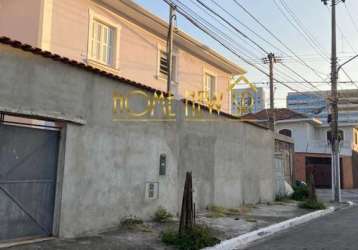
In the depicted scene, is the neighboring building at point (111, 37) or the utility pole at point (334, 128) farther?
the utility pole at point (334, 128)

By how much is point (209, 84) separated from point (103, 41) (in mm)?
8194

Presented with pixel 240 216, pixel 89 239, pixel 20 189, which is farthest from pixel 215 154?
pixel 20 189

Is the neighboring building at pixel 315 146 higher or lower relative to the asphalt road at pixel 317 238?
higher

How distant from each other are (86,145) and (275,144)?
43.7ft

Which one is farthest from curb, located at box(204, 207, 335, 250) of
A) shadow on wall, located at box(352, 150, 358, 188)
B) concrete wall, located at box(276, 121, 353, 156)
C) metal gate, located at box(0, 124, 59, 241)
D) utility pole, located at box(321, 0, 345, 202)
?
shadow on wall, located at box(352, 150, 358, 188)

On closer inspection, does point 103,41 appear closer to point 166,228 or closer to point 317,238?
point 166,228

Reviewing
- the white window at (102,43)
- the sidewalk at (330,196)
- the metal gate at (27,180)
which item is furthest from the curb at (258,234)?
the sidewalk at (330,196)

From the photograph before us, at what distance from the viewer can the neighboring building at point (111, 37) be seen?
39.9ft

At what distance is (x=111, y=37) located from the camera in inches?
582

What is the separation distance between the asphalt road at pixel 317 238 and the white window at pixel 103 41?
7740 millimetres

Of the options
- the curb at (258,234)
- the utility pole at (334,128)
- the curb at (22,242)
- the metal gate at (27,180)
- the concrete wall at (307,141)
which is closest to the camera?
the curb at (22,242)

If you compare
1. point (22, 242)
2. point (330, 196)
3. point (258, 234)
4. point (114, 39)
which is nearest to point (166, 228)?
point (258, 234)

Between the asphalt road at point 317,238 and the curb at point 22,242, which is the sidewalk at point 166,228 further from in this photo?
the asphalt road at point 317,238

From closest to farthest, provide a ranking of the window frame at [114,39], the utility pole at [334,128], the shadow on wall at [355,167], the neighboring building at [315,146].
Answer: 1. the window frame at [114,39]
2. the utility pole at [334,128]
3. the neighboring building at [315,146]
4. the shadow on wall at [355,167]
